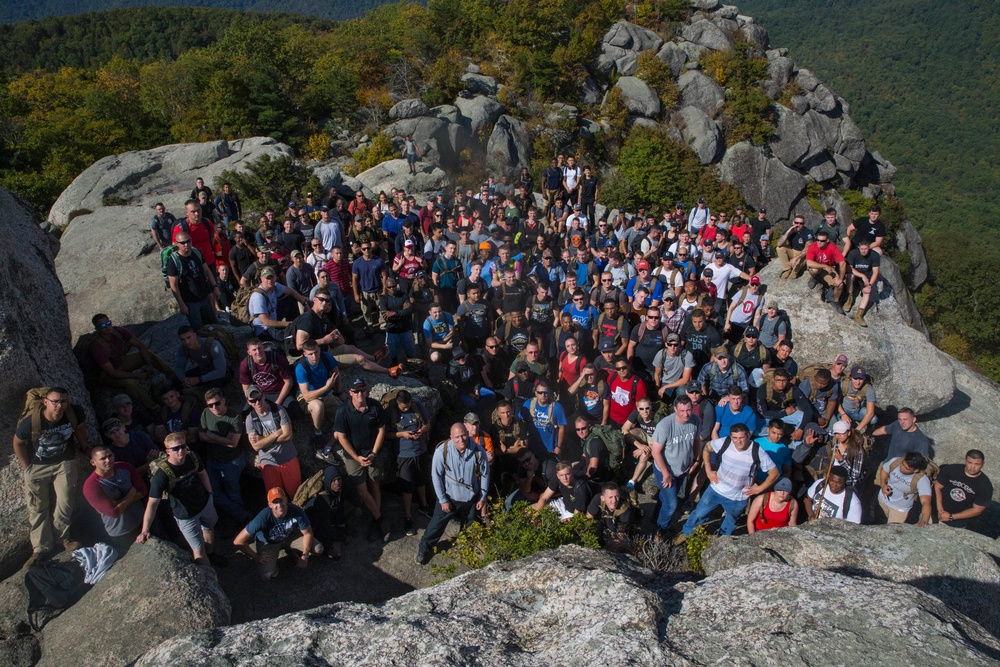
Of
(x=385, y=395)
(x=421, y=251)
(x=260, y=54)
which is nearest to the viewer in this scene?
(x=385, y=395)

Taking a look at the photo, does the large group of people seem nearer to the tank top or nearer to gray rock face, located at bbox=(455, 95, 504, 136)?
Result: the tank top

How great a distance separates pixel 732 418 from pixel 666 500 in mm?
1432

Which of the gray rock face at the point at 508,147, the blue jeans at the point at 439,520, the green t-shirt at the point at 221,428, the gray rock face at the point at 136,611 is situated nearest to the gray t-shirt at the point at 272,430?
the green t-shirt at the point at 221,428

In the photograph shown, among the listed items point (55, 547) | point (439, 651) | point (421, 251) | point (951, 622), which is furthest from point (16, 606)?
point (421, 251)

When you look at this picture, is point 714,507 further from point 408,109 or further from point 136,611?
point 408,109

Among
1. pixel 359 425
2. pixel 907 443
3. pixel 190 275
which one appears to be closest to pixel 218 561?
pixel 359 425

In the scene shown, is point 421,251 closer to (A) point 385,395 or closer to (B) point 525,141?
(A) point 385,395

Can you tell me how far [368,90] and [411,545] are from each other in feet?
84.2

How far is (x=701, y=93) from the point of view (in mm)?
30359

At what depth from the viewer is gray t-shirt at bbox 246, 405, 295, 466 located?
282 inches

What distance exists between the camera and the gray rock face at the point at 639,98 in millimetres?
29922

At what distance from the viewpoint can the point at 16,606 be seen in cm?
577

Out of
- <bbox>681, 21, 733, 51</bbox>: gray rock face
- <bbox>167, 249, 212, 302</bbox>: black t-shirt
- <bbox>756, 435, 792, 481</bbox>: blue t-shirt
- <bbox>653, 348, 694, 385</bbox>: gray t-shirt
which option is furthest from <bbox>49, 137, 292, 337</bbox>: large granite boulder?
<bbox>681, 21, 733, 51</bbox>: gray rock face

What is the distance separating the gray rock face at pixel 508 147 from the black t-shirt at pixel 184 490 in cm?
2198
